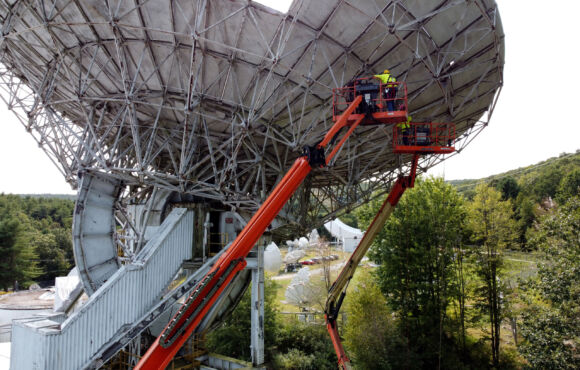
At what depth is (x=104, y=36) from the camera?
1080 centimetres

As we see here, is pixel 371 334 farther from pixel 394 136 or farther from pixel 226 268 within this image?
pixel 226 268

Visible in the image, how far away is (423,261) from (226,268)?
63.3 ft

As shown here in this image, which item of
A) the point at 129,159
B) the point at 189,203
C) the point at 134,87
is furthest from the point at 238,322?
the point at 134,87

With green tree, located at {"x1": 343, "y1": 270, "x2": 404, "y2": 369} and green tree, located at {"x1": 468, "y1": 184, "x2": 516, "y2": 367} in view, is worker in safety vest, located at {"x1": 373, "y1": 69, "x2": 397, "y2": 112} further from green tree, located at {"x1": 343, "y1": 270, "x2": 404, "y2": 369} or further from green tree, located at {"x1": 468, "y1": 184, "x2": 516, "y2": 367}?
green tree, located at {"x1": 468, "y1": 184, "x2": 516, "y2": 367}

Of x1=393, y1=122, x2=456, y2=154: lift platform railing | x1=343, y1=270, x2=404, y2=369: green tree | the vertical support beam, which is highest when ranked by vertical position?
x1=393, y1=122, x2=456, y2=154: lift platform railing

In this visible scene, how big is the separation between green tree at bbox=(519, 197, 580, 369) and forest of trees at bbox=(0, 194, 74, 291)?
2198 inches

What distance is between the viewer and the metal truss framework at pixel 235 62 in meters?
9.47

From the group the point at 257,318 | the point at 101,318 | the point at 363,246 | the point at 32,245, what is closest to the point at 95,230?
the point at 101,318

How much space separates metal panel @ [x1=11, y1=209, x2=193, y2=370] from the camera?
11016 millimetres

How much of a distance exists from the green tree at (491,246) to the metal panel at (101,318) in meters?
19.4

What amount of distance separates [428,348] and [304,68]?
19953 mm

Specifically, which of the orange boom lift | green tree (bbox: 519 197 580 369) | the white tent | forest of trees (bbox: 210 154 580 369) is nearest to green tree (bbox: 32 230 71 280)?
the white tent

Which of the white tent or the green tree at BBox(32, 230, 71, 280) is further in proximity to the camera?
the white tent

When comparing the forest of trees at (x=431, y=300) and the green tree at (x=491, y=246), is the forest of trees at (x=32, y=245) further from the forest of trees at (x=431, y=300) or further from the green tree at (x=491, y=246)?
the green tree at (x=491, y=246)
